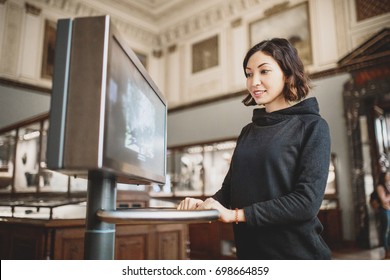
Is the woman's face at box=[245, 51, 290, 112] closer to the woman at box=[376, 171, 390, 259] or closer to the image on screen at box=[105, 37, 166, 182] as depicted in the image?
the image on screen at box=[105, 37, 166, 182]

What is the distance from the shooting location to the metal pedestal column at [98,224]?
71 centimetres

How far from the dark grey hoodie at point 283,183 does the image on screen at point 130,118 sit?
0.86 ft

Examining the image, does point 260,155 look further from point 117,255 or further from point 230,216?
point 117,255

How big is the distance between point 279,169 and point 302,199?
0.11 meters

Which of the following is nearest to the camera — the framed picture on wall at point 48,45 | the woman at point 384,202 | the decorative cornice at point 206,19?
the woman at point 384,202

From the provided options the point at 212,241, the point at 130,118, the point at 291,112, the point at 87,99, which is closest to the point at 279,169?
the point at 291,112

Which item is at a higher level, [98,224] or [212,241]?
[98,224]

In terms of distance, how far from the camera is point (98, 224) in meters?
0.72

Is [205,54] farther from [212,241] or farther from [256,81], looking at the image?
[256,81]

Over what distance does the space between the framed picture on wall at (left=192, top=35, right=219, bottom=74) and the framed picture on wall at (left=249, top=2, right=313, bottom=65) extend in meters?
1.23

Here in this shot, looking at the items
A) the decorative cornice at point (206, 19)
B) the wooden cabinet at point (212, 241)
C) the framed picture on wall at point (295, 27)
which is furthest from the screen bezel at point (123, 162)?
the decorative cornice at point (206, 19)

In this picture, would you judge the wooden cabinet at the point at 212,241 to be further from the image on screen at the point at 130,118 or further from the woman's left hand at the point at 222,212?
the woman's left hand at the point at 222,212

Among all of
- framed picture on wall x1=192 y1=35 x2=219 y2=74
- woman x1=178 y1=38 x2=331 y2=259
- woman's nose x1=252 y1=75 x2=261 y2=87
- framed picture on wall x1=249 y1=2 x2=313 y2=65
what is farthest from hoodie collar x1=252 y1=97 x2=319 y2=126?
framed picture on wall x1=192 y1=35 x2=219 y2=74

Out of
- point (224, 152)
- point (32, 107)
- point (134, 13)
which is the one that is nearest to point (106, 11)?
point (134, 13)
